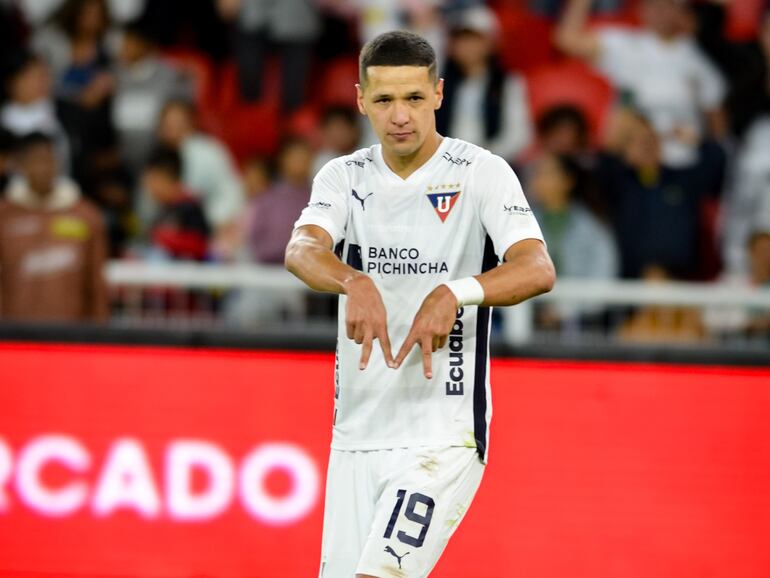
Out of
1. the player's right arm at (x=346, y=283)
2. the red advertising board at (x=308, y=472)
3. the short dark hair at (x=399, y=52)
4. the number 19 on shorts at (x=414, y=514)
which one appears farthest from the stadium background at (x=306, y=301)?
the short dark hair at (x=399, y=52)

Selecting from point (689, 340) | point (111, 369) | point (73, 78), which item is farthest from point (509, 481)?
point (73, 78)

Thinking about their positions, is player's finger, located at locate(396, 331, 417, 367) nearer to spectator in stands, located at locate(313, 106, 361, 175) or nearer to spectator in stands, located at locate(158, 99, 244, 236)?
spectator in stands, located at locate(313, 106, 361, 175)

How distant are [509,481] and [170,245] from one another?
463 cm

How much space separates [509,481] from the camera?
7.10 meters

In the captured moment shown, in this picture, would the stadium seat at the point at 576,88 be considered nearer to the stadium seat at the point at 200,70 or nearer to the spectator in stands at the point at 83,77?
the stadium seat at the point at 200,70

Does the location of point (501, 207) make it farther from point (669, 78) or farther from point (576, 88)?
point (576, 88)

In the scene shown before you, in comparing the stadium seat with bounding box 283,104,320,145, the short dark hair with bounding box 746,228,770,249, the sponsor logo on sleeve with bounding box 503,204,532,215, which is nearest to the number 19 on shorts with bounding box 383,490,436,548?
the sponsor logo on sleeve with bounding box 503,204,532,215

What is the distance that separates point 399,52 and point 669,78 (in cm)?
746

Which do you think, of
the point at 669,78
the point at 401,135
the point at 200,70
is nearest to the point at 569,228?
the point at 669,78

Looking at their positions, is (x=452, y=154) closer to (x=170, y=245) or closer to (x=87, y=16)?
(x=170, y=245)

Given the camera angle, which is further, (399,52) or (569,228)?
(569,228)

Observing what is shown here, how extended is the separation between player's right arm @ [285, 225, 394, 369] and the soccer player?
0.01 m

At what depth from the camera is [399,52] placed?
4.56m

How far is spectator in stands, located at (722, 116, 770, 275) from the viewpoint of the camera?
1100cm
